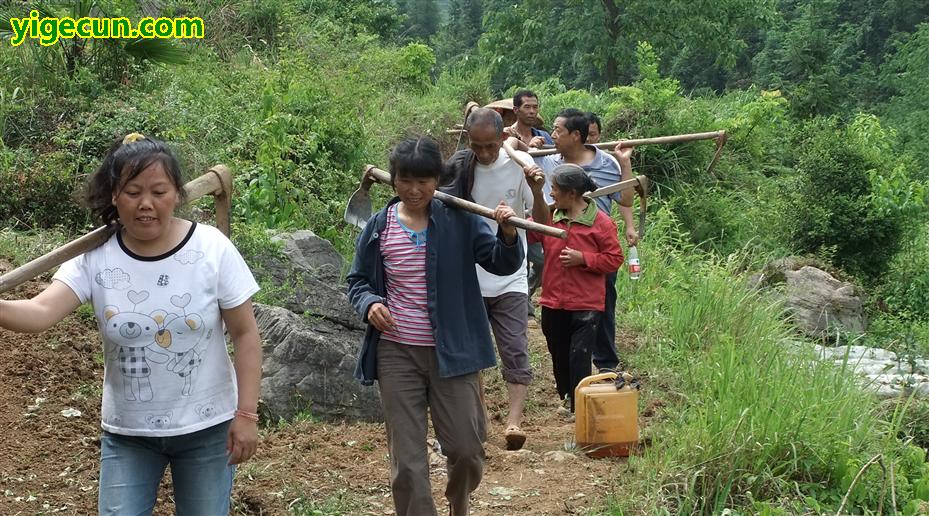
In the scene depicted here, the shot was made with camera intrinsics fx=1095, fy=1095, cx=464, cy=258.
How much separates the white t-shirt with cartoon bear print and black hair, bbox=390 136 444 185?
44.7 inches

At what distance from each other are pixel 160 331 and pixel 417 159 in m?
1.37

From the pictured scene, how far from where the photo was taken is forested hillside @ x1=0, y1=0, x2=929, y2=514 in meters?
5.14

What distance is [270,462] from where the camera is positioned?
5.22m

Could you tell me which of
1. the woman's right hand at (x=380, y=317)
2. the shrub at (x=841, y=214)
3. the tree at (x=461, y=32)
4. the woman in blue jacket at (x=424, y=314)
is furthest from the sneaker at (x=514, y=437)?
the tree at (x=461, y=32)

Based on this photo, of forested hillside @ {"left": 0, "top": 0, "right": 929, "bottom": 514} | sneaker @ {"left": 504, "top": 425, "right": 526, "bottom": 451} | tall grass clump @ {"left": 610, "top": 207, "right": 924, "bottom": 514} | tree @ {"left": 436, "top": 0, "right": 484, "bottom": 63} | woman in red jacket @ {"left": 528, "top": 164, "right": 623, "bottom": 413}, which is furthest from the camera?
tree @ {"left": 436, "top": 0, "right": 484, "bottom": 63}

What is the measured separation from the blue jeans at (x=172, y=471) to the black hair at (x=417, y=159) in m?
1.31

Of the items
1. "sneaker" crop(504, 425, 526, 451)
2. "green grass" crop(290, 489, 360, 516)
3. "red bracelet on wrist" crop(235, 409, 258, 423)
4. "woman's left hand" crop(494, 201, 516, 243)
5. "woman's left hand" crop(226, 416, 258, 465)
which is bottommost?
"green grass" crop(290, 489, 360, 516)

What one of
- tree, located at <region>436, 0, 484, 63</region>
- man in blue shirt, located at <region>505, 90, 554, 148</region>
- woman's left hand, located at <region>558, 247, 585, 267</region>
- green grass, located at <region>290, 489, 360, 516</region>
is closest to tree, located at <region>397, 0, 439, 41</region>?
tree, located at <region>436, 0, 484, 63</region>

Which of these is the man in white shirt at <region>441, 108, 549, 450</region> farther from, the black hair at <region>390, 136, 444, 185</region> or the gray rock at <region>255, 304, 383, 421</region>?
the black hair at <region>390, 136, 444, 185</region>

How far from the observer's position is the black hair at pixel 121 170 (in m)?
2.97

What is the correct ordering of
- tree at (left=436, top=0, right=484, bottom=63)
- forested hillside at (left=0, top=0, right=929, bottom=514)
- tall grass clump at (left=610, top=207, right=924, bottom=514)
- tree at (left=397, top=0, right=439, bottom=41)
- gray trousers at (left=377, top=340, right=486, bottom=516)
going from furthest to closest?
tree at (left=397, top=0, right=439, bottom=41) < tree at (left=436, top=0, right=484, bottom=63) < forested hillside at (left=0, top=0, right=929, bottom=514) < tall grass clump at (left=610, top=207, right=924, bottom=514) < gray trousers at (left=377, top=340, right=486, bottom=516)

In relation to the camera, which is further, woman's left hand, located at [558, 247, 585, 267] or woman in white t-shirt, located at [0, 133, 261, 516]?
woman's left hand, located at [558, 247, 585, 267]

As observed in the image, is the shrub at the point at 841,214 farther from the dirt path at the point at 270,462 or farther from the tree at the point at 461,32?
the tree at the point at 461,32

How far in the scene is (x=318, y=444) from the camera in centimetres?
555
